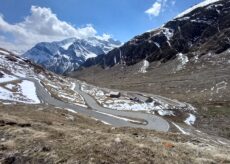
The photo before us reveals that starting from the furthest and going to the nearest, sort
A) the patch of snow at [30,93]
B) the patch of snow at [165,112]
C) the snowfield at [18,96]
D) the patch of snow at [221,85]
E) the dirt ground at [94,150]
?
1. the patch of snow at [221,85]
2. the patch of snow at [165,112]
3. the patch of snow at [30,93]
4. the snowfield at [18,96]
5. the dirt ground at [94,150]

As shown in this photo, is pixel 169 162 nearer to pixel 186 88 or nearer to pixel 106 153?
pixel 106 153

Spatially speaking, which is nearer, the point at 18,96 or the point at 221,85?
the point at 18,96

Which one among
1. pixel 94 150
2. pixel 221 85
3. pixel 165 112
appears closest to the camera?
pixel 94 150

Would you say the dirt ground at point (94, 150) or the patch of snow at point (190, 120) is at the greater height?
the patch of snow at point (190, 120)

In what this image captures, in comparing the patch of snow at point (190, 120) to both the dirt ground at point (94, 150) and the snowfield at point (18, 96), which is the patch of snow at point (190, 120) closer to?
the snowfield at point (18, 96)

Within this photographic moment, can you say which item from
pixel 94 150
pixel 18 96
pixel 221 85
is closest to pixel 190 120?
pixel 18 96

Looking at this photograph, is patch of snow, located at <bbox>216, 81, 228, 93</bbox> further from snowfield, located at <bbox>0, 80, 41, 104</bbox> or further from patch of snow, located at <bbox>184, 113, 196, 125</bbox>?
snowfield, located at <bbox>0, 80, 41, 104</bbox>

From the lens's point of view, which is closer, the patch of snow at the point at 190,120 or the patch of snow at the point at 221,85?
the patch of snow at the point at 190,120

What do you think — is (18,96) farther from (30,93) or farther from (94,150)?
(94,150)

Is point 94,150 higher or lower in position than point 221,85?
lower

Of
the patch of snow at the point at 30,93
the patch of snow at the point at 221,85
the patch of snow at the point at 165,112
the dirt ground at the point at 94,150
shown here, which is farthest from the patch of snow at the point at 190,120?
the patch of snow at the point at 221,85

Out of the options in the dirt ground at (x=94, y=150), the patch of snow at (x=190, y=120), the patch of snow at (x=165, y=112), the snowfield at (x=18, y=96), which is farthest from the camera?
the patch of snow at (x=165, y=112)

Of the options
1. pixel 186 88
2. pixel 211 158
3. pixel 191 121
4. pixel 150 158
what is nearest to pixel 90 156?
pixel 150 158

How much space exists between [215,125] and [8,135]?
72804 millimetres
